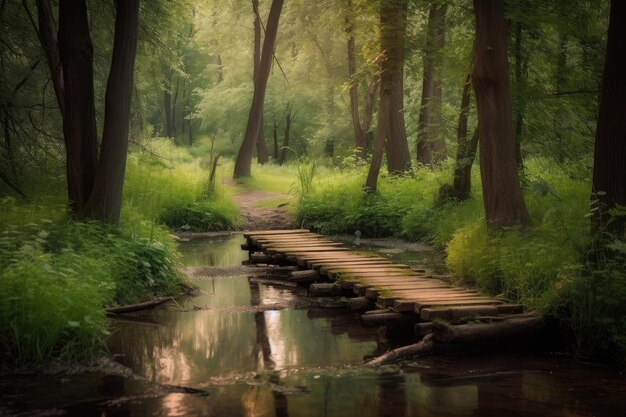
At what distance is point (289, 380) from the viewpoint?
302 inches

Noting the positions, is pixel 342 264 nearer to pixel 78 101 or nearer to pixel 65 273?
pixel 65 273

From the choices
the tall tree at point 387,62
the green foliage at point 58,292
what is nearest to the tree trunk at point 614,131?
the green foliage at point 58,292

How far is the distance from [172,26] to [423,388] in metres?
15.0

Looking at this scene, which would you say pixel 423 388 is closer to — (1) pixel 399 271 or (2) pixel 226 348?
(2) pixel 226 348

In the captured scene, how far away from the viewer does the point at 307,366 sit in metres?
8.21

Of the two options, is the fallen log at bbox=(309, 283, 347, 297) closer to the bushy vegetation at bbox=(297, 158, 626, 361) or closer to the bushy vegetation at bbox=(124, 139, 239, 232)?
the bushy vegetation at bbox=(297, 158, 626, 361)

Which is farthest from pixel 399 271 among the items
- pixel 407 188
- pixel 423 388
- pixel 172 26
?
pixel 172 26

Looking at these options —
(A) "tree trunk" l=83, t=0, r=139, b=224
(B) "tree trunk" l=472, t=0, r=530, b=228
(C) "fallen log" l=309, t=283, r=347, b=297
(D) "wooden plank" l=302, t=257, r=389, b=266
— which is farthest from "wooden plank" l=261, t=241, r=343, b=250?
(B) "tree trunk" l=472, t=0, r=530, b=228

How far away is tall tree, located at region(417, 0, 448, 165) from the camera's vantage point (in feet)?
61.8

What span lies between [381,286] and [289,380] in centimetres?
288

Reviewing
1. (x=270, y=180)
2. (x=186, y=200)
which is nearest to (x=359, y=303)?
(x=186, y=200)

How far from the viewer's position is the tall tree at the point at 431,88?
18828 millimetres

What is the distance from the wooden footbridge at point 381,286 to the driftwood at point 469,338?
7.5 inches

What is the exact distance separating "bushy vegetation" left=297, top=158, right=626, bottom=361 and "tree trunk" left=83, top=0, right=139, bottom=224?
5.39 metres
